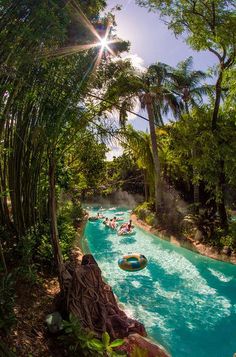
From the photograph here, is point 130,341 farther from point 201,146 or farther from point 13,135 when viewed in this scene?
point 201,146

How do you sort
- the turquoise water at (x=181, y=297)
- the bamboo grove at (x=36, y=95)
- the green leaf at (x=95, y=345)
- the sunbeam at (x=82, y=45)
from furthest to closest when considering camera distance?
the turquoise water at (x=181, y=297) → the sunbeam at (x=82, y=45) → the green leaf at (x=95, y=345) → the bamboo grove at (x=36, y=95)

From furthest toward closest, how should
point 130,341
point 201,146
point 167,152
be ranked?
point 167,152
point 201,146
point 130,341

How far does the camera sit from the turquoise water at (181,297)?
7.23 meters

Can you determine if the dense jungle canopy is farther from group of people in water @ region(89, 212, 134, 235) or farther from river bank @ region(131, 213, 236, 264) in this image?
group of people in water @ region(89, 212, 134, 235)

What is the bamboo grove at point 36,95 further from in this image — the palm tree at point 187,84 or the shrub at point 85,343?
the palm tree at point 187,84

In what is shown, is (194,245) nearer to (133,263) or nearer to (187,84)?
(133,263)

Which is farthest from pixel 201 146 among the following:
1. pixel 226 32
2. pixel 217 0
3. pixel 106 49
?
pixel 106 49

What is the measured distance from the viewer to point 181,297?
9.49m

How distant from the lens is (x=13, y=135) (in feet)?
22.8

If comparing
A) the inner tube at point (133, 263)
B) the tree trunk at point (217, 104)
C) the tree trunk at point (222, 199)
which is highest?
the tree trunk at point (217, 104)

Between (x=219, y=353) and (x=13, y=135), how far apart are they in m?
6.23

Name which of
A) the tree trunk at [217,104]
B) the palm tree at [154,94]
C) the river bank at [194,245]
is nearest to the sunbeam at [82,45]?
the tree trunk at [217,104]

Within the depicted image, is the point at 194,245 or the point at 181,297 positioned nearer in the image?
the point at 181,297

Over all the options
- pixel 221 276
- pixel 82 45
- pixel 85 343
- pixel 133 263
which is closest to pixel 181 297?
pixel 221 276
